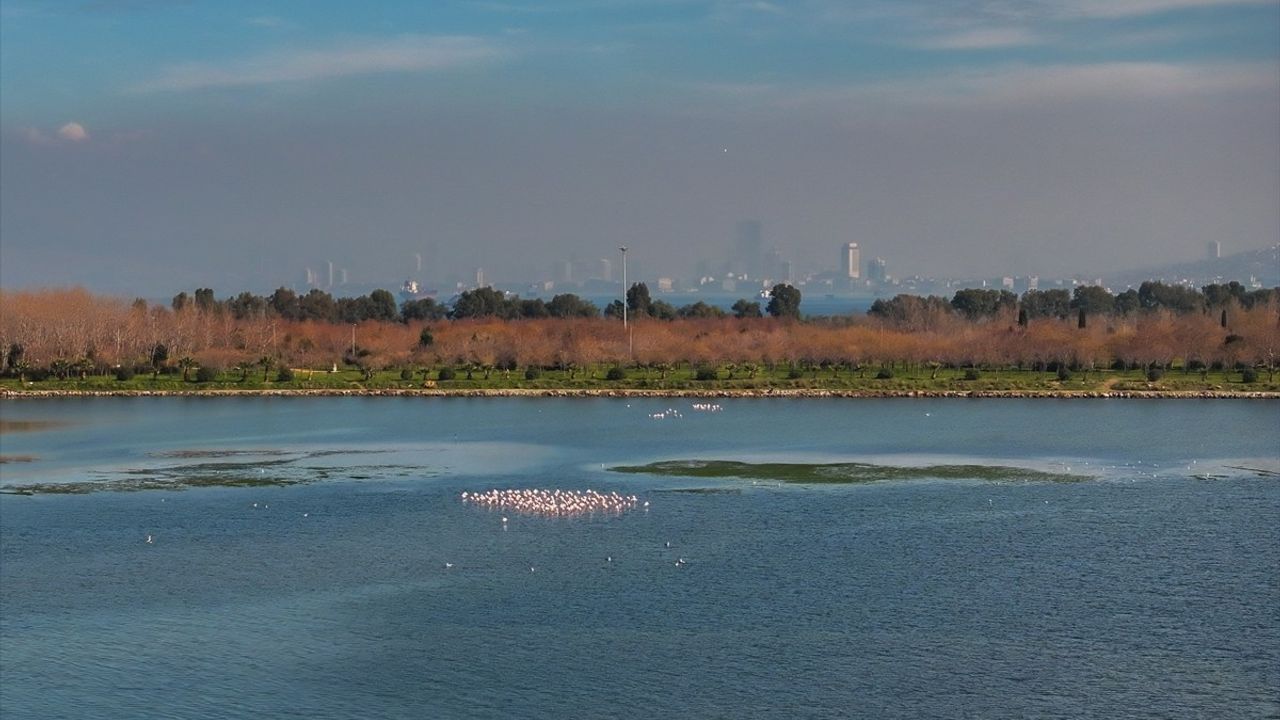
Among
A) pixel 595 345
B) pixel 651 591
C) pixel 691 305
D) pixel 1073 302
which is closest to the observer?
pixel 651 591

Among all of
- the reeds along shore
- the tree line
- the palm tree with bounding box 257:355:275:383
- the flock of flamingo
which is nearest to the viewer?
the flock of flamingo

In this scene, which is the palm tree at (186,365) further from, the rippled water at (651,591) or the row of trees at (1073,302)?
the row of trees at (1073,302)

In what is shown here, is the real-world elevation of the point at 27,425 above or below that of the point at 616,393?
below

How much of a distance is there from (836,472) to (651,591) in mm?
20592

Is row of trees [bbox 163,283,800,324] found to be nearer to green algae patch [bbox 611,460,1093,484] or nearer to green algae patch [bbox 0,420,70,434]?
green algae patch [bbox 0,420,70,434]

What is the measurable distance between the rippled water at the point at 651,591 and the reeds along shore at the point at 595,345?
124 ft

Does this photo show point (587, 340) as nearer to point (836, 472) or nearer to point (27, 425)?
point (27, 425)

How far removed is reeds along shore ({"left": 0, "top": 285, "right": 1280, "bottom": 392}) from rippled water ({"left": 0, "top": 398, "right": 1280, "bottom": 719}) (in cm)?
3768

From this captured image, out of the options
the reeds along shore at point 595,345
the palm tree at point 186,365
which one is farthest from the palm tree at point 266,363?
the palm tree at point 186,365

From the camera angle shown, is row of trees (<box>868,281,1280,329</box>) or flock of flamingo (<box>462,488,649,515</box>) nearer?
flock of flamingo (<box>462,488,649,515</box>)

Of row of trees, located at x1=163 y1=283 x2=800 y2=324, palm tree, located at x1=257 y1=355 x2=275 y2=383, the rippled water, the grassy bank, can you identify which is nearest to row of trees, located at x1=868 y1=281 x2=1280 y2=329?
row of trees, located at x1=163 y1=283 x2=800 y2=324

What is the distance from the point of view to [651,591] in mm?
36594

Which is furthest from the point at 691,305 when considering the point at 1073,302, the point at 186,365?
the point at 186,365

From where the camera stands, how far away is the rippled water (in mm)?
29484
